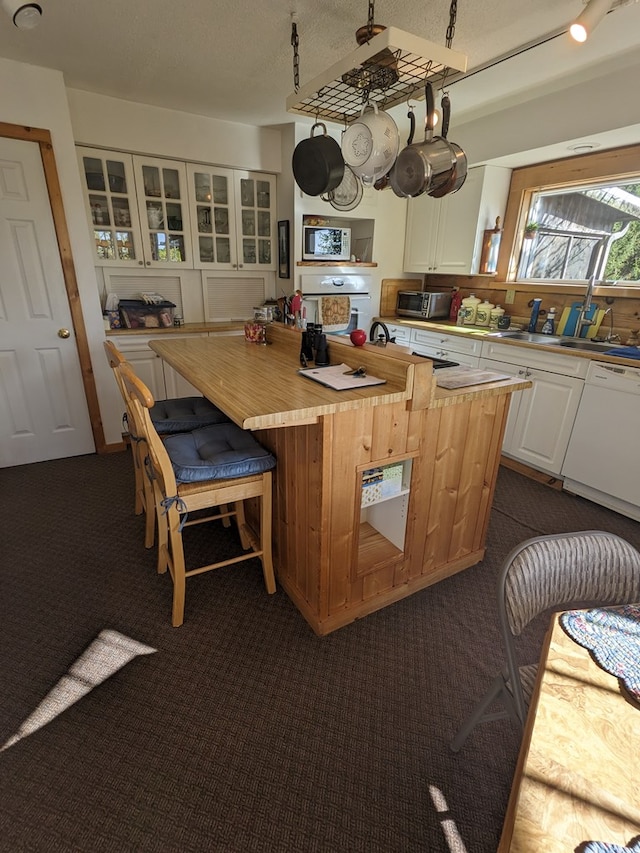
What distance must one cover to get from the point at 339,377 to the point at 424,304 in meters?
2.79

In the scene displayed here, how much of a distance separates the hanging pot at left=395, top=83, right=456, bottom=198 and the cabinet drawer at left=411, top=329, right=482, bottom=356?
5.71ft

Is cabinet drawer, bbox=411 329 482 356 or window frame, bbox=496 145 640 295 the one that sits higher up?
window frame, bbox=496 145 640 295

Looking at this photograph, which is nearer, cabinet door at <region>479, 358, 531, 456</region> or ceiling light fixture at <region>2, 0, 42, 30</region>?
ceiling light fixture at <region>2, 0, 42, 30</region>

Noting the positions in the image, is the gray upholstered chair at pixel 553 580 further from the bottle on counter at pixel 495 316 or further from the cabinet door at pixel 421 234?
the cabinet door at pixel 421 234

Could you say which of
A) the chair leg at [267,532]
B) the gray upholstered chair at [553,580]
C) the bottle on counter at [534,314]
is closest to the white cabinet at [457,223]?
the bottle on counter at [534,314]

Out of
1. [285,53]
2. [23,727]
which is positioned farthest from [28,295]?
[23,727]

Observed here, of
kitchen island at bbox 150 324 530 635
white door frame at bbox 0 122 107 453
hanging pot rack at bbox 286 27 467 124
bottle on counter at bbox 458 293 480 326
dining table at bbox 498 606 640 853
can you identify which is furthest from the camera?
bottle on counter at bbox 458 293 480 326

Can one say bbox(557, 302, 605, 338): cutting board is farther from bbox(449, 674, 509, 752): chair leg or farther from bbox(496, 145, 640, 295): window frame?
bbox(449, 674, 509, 752): chair leg

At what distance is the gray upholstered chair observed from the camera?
3.24 ft

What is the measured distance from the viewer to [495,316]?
12.3 ft

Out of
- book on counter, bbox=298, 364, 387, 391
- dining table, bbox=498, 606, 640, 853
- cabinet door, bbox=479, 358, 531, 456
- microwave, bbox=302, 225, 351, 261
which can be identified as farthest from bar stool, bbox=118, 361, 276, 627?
microwave, bbox=302, 225, 351, 261

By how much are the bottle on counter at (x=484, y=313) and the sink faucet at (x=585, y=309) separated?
0.76m

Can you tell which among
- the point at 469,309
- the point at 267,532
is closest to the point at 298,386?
the point at 267,532

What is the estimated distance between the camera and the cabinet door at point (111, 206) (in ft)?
10.2
